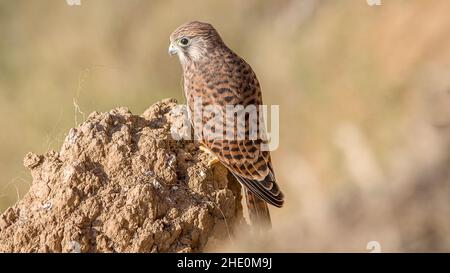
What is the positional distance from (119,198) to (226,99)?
1.53 m

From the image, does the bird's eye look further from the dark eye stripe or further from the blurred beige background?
the blurred beige background

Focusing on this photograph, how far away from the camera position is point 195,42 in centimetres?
748

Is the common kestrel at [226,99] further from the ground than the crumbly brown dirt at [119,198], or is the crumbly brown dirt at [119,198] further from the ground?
the common kestrel at [226,99]

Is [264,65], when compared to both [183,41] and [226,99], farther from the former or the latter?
[226,99]

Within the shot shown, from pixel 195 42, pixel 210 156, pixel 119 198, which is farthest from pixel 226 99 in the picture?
pixel 119 198

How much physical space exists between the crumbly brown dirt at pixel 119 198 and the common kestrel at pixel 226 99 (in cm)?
24

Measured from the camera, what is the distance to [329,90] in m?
11.5

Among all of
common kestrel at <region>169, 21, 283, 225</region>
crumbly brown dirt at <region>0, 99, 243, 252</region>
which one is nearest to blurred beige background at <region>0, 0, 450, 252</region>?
common kestrel at <region>169, 21, 283, 225</region>

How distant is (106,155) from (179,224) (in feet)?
2.47

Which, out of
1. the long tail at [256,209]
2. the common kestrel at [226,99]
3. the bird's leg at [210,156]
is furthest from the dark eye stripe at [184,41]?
the long tail at [256,209]

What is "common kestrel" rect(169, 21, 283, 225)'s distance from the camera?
21.8ft

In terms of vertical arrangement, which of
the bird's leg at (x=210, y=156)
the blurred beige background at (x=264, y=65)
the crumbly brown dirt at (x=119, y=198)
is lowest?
the crumbly brown dirt at (x=119, y=198)

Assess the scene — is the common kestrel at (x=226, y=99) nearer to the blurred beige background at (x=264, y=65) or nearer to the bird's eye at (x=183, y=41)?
the bird's eye at (x=183, y=41)

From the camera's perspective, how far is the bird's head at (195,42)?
7.42 meters
